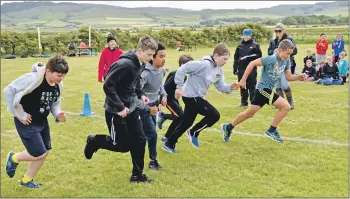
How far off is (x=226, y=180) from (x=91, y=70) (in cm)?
1805

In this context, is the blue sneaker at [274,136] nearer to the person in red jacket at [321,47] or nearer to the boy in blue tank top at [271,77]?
the boy in blue tank top at [271,77]

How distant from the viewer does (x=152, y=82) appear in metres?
6.52

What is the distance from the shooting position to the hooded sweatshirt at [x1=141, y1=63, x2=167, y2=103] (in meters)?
6.43

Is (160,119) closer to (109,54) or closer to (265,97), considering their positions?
(265,97)

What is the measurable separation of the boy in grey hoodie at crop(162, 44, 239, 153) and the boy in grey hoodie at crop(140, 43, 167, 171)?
39 cm

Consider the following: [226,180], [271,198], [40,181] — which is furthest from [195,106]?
[40,181]

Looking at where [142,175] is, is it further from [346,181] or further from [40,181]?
[346,181]

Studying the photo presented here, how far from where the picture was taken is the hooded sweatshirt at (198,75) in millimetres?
6848

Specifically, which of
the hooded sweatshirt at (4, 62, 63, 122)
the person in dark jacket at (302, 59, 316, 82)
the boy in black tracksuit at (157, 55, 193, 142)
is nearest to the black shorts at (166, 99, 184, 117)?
the boy in black tracksuit at (157, 55, 193, 142)

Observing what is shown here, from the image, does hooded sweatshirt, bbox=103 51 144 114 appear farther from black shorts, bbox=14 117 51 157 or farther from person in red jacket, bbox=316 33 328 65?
person in red jacket, bbox=316 33 328 65

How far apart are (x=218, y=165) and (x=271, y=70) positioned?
215 cm

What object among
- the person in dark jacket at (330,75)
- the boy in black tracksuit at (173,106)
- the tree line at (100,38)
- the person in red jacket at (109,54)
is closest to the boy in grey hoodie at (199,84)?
the boy in black tracksuit at (173,106)

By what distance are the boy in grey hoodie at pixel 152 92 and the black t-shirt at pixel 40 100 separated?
4.61 ft

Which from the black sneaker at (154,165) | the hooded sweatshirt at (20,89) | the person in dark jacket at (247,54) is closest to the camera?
the hooded sweatshirt at (20,89)
